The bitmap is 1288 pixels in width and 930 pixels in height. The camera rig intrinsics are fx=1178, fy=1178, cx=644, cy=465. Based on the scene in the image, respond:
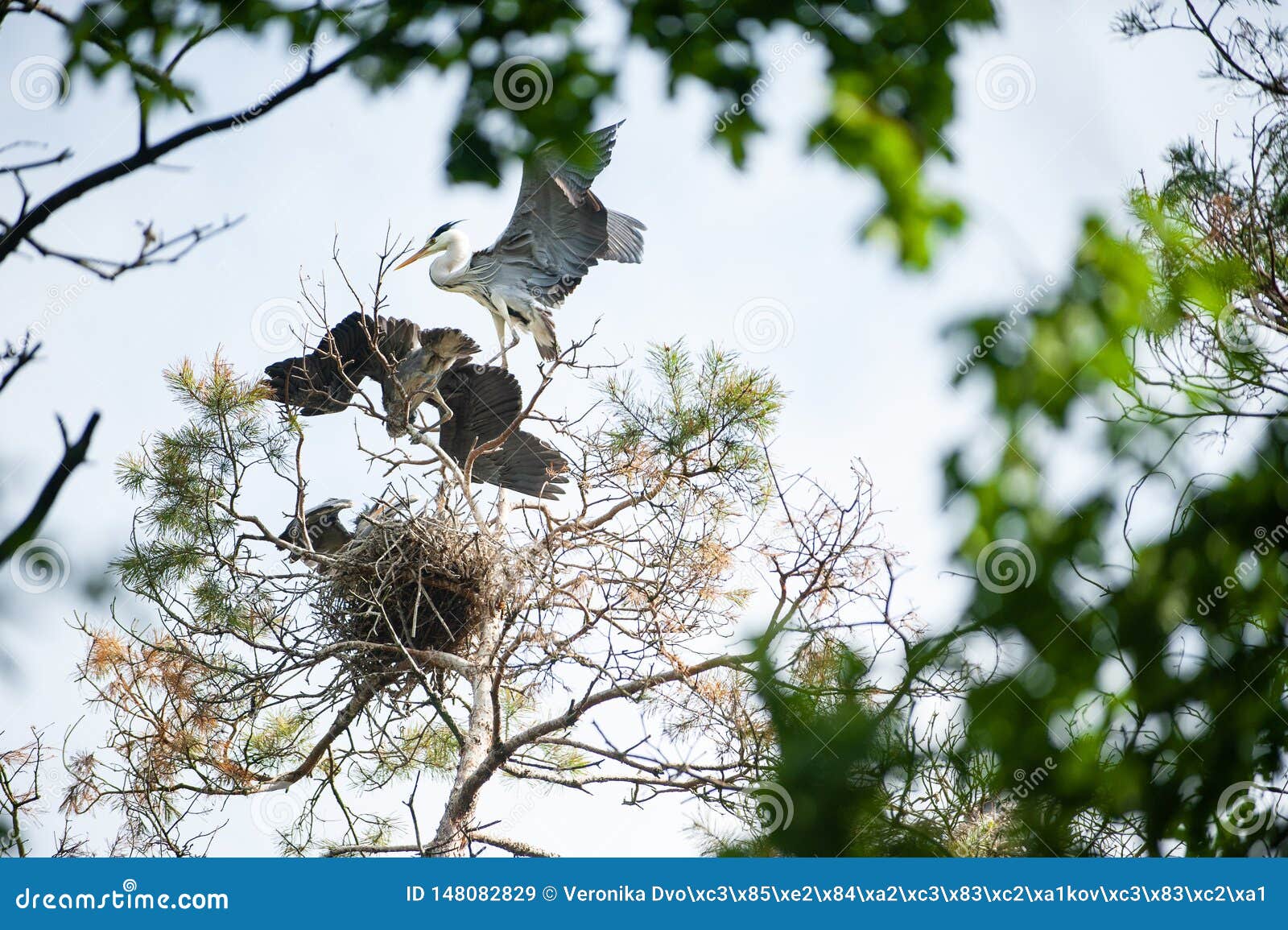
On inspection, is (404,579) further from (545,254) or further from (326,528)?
(545,254)

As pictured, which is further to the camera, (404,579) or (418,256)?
(418,256)

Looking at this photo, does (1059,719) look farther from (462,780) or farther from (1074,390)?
(462,780)

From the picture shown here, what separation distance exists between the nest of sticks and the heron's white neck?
5.92 feet

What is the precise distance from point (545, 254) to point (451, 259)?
2.74ft

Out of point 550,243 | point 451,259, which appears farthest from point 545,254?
point 451,259

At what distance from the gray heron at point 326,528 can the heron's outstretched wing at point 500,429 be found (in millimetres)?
788

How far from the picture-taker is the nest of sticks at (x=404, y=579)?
549cm

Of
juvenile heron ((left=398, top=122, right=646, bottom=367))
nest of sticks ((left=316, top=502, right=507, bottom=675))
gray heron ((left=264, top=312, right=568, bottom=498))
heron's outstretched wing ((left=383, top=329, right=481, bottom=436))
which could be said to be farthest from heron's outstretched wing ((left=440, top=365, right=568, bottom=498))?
nest of sticks ((left=316, top=502, right=507, bottom=675))

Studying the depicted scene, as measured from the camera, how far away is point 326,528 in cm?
630

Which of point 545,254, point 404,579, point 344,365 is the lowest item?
point 404,579

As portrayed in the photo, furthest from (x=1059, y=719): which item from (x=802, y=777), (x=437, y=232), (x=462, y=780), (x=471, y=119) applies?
(x=437, y=232)

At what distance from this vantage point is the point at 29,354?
5.49 feet

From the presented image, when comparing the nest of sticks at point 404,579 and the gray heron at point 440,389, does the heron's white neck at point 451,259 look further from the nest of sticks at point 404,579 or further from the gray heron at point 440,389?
the nest of sticks at point 404,579

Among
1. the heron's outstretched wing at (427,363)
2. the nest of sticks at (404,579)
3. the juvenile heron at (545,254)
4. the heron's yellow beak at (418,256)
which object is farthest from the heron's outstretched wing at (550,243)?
the nest of sticks at (404,579)
